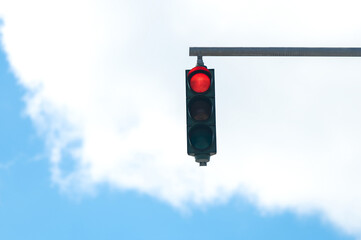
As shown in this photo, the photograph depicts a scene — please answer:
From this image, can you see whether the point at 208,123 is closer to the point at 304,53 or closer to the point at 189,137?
the point at 189,137

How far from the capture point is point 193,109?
6.92 m

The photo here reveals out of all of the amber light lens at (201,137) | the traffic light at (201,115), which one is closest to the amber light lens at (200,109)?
the traffic light at (201,115)

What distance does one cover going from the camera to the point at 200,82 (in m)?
7.01

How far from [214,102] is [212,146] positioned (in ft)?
1.84

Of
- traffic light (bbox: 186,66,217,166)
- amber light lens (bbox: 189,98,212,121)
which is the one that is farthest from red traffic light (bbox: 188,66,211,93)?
amber light lens (bbox: 189,98,212,121)

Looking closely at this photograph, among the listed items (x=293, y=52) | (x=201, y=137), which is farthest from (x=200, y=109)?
(x=293, y=52)

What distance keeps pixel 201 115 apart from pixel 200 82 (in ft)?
1.45

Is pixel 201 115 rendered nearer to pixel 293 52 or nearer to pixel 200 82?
pixel 200 82

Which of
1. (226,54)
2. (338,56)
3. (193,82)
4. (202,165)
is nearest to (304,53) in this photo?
(338,56)

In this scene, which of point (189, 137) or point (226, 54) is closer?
point (189, 137)

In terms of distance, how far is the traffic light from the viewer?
680 cm

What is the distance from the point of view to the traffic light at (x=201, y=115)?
680cm

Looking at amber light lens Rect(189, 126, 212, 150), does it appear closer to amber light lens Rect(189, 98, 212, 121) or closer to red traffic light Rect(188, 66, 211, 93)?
amber light lens Rect(189, 98, 212, 121)

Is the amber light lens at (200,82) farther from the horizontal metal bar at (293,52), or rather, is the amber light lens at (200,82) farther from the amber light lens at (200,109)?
the horizontal metal bar at (293,52)
